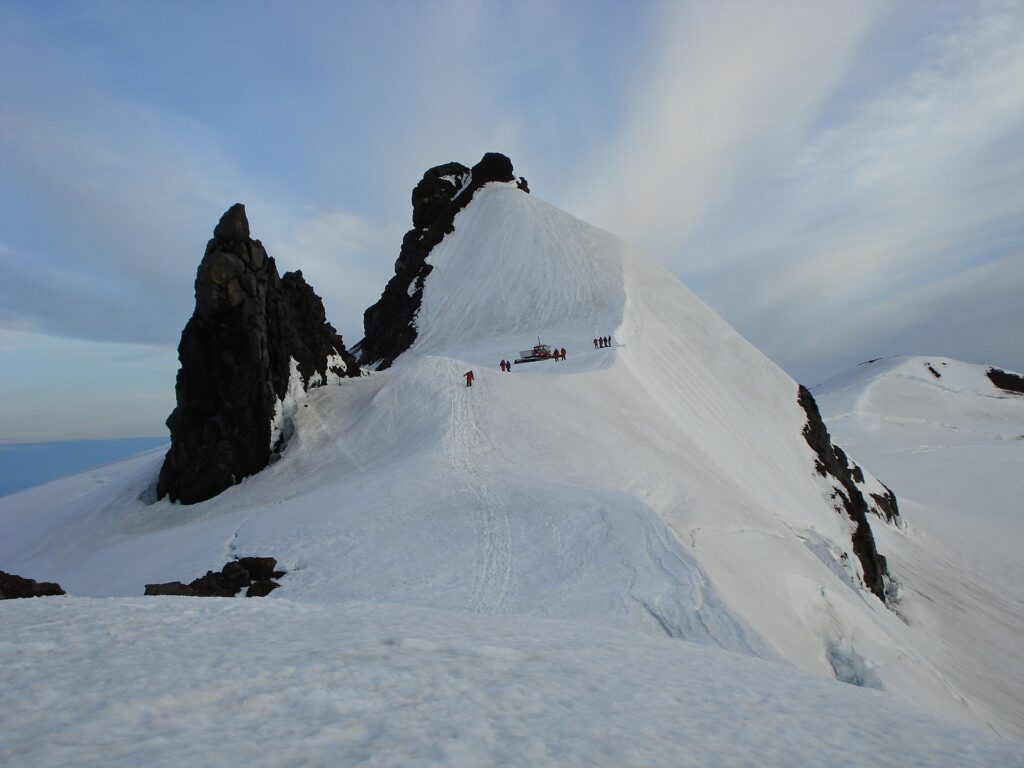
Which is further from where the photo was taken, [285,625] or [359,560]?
[359,560]

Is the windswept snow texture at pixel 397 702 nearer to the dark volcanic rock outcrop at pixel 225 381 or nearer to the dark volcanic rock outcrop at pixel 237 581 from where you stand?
the dark volcanic rock outcrop at pixel 237 581

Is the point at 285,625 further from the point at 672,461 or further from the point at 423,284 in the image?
the point at 423,284

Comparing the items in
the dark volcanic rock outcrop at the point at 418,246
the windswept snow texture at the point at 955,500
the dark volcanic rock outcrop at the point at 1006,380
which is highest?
the dark volcanic rock outcrop at the point at 418,246

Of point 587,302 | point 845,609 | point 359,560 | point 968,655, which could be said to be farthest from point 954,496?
point 359,560

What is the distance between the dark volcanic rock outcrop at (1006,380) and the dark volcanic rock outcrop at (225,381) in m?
115

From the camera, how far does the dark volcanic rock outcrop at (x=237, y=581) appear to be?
1118cm

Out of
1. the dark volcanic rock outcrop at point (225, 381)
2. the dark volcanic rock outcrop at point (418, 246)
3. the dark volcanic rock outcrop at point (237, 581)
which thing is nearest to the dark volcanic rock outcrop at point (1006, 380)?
the dark volcanic rock outcrop at point (418, 246)

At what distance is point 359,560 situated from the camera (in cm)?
1276

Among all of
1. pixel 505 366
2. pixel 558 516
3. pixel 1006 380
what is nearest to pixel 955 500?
pixel 505 366

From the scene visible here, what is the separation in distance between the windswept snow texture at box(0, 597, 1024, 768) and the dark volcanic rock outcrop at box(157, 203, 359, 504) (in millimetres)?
19694

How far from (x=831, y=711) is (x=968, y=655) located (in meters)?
26.8

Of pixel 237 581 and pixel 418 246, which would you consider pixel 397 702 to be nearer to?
pixel 237 581

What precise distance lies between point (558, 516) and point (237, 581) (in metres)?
7.25

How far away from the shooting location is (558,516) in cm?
1393
